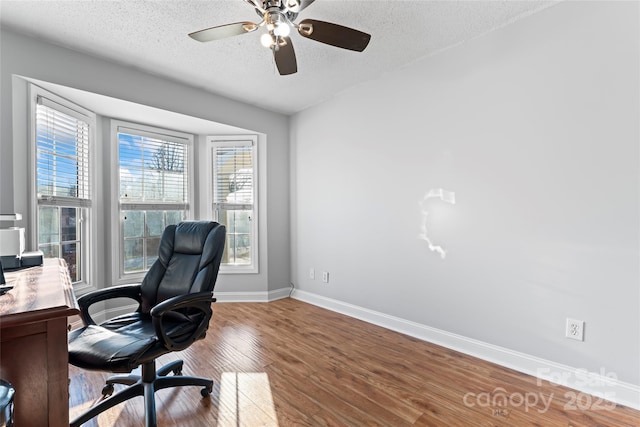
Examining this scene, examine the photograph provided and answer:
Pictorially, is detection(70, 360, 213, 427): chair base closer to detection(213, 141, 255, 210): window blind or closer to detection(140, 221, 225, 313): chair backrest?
detection(140, 221, 225, 313): chair backrest

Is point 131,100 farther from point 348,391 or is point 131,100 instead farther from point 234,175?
point 348,391

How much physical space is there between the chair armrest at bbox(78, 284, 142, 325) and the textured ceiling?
186 centimetres

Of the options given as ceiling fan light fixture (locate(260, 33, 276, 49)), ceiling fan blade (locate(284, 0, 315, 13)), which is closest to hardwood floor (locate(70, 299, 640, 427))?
ceiling fan light fixture (locate(260, 33, 276, 49))

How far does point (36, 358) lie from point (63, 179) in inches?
87.7

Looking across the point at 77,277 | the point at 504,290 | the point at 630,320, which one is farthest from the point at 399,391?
Result: the point at 77,277

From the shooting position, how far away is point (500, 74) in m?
2.21

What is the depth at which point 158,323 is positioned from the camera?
1464mm

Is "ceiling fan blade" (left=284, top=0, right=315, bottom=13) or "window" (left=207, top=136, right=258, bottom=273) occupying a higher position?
"ceiling fan blade" (left=284, top=0, right=315, bottom=13)

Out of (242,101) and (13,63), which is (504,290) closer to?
(242,101)

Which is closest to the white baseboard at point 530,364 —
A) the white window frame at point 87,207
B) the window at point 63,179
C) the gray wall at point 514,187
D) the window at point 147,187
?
the gray wall at point 514,187

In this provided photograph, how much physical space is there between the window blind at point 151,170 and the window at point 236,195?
0.38 m

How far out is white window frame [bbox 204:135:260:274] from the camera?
380 cm

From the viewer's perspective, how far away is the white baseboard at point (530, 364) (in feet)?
5.76

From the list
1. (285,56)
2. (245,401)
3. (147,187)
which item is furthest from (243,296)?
(285,56)
